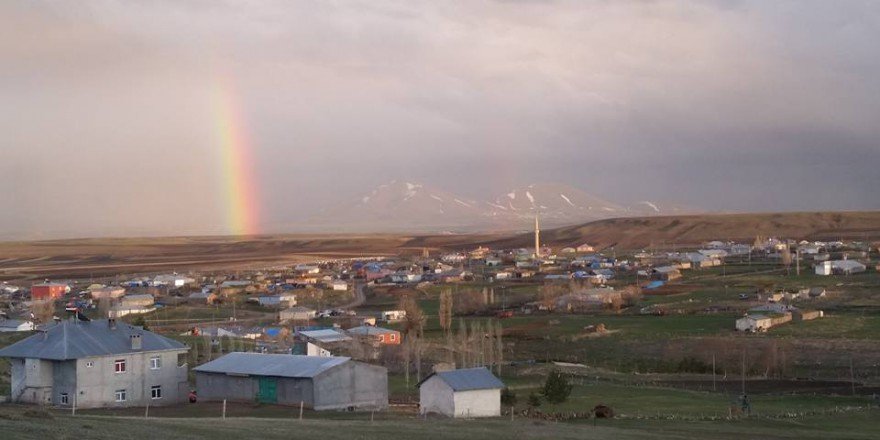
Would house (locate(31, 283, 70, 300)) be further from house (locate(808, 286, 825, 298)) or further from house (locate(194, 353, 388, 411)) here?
house (locate(194, 353, 388, 411))

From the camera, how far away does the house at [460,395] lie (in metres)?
35.0

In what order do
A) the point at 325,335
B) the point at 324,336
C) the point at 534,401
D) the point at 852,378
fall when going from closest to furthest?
1. the point at 534,401
2. the point at 852,378
3. the point at 324,336
4. the point at 325,335

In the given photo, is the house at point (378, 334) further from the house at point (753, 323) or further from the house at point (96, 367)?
the house at point (96, 367)

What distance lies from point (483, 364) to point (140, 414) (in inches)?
1045

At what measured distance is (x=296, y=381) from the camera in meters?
36.1

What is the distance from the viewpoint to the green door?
1452 inches

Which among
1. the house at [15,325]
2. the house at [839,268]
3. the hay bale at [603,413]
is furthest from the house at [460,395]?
the house at [839,268]

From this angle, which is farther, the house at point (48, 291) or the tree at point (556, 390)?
the house at point (48, 291)

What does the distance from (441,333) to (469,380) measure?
Answer: 37366 mm

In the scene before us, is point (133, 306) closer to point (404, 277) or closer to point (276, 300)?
point (276, 300)

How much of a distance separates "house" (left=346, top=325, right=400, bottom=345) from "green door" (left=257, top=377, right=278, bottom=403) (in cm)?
3026

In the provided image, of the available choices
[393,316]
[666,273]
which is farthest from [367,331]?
[666,273]

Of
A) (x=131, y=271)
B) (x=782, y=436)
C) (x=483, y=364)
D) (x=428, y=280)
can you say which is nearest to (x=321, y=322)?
(x=483, y=364)

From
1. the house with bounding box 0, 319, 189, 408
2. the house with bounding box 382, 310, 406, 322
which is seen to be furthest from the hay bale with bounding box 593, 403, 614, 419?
the house with bounding box 382, 310, 406, 322
